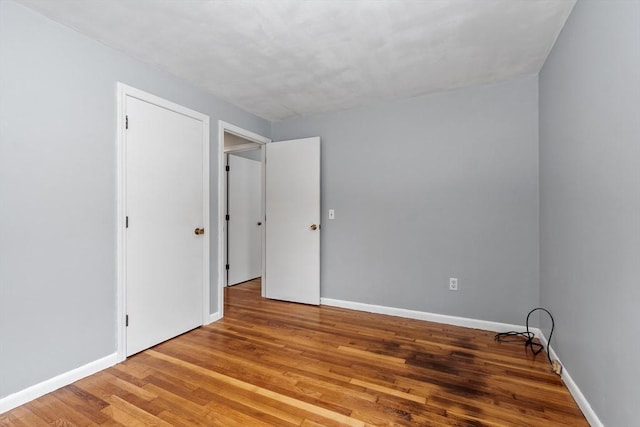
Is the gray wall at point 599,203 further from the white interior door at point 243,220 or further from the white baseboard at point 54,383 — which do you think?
the white interior door at point 243,220

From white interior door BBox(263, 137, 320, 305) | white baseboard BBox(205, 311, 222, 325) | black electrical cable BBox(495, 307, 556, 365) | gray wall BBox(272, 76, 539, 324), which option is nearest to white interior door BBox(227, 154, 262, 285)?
white interior door BBox(263, 137, 320, 305)

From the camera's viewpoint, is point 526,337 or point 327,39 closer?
point 327,39

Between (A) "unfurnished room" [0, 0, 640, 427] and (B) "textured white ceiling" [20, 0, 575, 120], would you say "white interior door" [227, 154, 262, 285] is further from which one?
(B) "textured white ceiling" [20, 0, 575, 120]

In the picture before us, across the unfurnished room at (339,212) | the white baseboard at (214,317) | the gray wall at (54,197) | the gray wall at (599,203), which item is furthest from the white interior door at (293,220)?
the gray wall at (599,203)

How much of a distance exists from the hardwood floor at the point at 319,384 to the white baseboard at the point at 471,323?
0.06 m

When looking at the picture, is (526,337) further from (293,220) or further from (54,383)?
(54,383)

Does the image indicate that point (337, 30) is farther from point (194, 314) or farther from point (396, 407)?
point (194, 314)

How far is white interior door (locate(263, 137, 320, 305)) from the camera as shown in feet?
11.9

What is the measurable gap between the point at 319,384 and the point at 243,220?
3375 mm

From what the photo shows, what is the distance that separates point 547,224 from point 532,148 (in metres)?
0.74

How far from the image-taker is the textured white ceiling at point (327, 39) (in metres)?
1.79

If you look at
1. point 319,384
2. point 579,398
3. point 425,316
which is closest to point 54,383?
point 319,384

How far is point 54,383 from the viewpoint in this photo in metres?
1.87

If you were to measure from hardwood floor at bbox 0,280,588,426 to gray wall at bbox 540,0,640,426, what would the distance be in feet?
1.28
